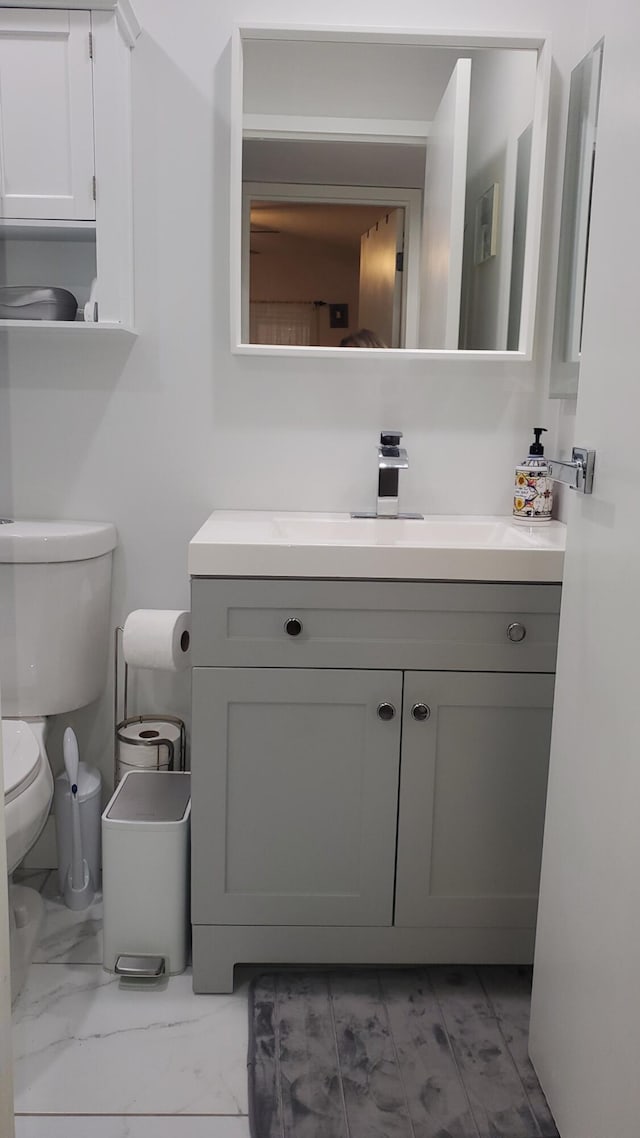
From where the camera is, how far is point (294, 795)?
1739mm

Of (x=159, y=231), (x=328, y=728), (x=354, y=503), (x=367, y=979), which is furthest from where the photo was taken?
(x=354, y=503)

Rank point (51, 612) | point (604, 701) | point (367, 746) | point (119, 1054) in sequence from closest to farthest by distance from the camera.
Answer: point (604, 701) → point (119, 1054) → point (367, 746) → point (51, 612)

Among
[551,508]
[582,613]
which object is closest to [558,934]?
[582,613]

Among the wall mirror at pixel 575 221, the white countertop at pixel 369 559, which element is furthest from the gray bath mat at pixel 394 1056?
the wall mirror at pixel 575 221

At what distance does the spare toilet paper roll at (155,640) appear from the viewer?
72.2 inches

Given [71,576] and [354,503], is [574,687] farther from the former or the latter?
[71,576]

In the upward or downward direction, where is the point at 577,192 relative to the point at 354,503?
upward

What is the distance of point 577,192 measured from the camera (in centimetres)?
190

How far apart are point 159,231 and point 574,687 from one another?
4.26 ft

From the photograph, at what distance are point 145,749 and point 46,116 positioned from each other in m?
1.30

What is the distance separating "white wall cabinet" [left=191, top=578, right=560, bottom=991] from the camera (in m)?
1.70

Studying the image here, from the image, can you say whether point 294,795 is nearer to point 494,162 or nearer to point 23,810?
point 23,810

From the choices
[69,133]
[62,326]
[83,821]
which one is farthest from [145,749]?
[69,133]

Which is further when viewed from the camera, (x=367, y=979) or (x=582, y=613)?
(x=367, y=979)
